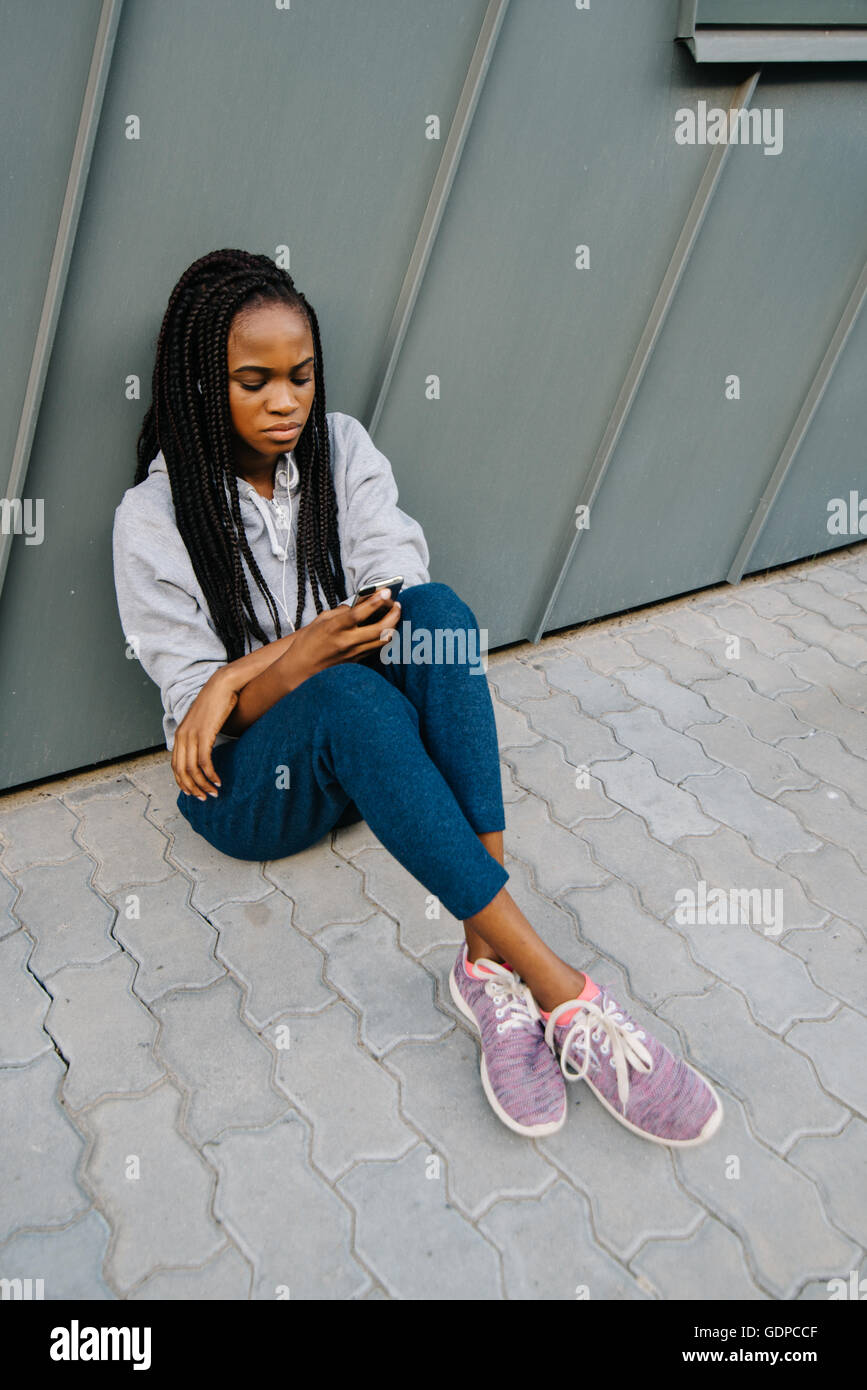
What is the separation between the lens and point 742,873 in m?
2.44

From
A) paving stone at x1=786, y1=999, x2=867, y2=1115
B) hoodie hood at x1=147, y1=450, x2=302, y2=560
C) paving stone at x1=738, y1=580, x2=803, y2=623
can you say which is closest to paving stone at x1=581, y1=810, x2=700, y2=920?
paving stone at x1=786, y1=999, x2=867, y2=1115

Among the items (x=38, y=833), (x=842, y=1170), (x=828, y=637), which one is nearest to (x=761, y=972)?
(x=842, y=1170)

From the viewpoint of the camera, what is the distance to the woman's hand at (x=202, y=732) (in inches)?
75.5

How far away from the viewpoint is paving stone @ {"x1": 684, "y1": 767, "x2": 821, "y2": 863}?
2553 millimetres

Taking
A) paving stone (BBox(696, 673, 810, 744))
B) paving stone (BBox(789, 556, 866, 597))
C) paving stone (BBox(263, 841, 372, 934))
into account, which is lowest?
paving stone (BBox(263, 841, 372, 934))

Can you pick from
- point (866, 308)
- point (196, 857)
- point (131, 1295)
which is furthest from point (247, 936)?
point (866, 308)

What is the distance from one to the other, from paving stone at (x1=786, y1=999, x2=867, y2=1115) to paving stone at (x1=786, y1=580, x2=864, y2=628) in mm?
2126

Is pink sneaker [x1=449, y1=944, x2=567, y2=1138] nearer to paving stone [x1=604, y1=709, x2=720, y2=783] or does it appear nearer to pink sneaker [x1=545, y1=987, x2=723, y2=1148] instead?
pink sneaker [x1=545, y1=987, x2=723, y2=1148]

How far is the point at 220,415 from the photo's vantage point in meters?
1.96

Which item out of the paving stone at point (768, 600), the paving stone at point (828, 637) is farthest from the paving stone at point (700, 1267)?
the paving stone at point (768, 600)

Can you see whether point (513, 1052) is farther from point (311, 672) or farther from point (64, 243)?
point (64, 243)

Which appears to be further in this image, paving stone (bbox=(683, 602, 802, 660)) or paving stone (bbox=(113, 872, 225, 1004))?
paving stone (bbox=(683, 602, 802, 660))

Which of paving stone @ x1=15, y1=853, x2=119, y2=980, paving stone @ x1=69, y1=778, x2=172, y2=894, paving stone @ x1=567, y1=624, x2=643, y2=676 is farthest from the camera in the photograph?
paving stone @ x1=567, y1=624, x2=643, y2=676

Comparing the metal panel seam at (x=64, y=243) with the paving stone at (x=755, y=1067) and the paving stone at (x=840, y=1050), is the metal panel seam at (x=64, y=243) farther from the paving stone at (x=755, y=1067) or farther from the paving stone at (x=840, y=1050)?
the paving stone at (x=840, y=1050)
